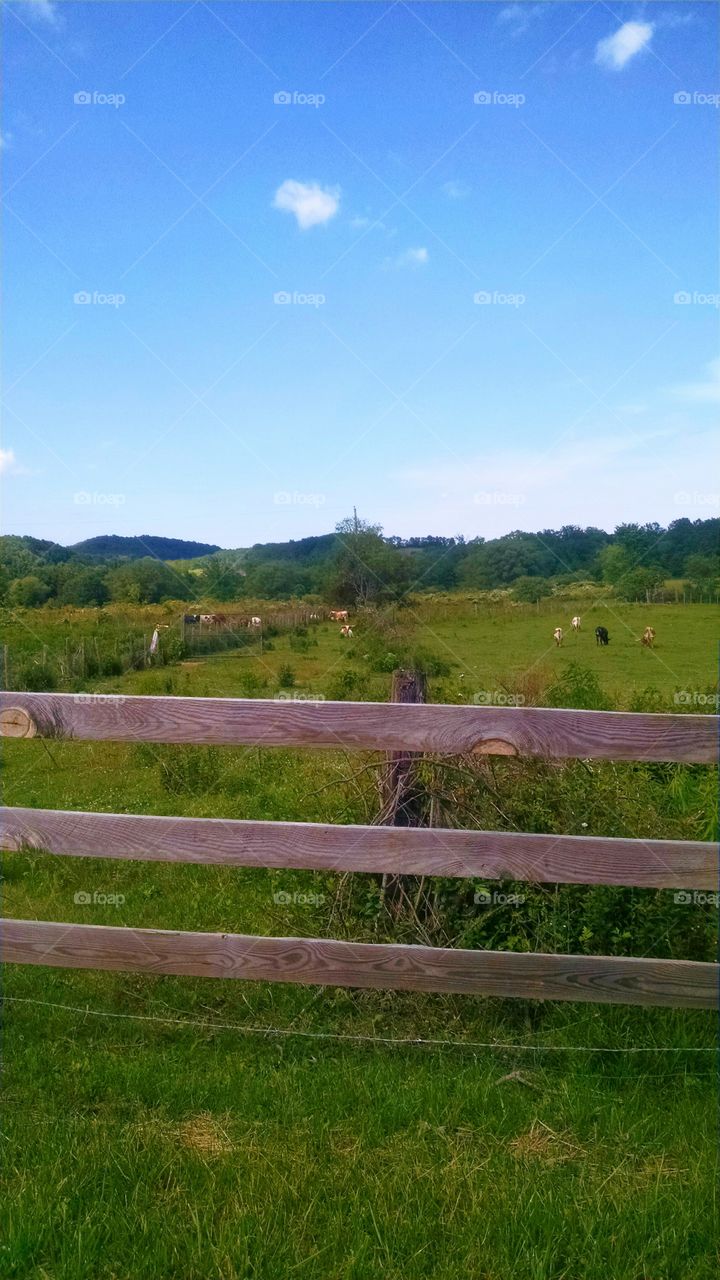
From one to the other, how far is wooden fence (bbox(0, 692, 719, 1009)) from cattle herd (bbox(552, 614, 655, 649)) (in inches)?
503

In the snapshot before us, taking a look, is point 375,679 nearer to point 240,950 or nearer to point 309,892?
point 309,892

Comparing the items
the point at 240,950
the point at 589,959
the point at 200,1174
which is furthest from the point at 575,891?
the point at 200,1174

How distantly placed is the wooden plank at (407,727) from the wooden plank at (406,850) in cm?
31

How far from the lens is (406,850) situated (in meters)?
3.28

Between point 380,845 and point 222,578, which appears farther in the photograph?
point 222,578

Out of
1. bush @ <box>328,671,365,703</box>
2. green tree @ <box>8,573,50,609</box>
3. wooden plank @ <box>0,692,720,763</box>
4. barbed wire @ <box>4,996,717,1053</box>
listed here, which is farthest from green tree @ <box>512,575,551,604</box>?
wooden plank @ <box>0,692,720,763</box>

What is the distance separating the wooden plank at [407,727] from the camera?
10.3 feet

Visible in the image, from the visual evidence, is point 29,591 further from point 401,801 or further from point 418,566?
point 401,801

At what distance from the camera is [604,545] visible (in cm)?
1620

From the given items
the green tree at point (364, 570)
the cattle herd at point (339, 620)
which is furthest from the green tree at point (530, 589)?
the green tree at point (364, 570)

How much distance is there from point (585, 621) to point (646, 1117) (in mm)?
13941

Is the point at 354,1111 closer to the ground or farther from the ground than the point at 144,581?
closer to the ground

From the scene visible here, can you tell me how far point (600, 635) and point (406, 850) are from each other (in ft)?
44.1

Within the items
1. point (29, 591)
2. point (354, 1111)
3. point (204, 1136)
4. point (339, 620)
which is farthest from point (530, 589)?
point (204, 1136)
